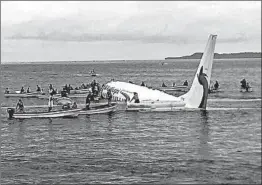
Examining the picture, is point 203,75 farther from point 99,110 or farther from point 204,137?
point 204,137

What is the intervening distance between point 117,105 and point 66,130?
57.6 ft

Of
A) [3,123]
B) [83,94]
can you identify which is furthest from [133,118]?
[83,94]

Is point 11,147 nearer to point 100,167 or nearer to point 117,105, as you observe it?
point 100,167

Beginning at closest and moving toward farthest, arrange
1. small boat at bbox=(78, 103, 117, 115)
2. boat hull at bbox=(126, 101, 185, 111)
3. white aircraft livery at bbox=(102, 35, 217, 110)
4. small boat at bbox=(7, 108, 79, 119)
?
white aircraft livery at bbox=(102, 35, 217, 110)
small boat at bbox=(7, 108, 79, 119)
small boat at bbox=(78, 103, 117, 115)
boat hull at bbox=(126, 101, 185, 111)

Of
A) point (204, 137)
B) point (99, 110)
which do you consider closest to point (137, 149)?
point (204, 137)

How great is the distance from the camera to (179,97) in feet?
186

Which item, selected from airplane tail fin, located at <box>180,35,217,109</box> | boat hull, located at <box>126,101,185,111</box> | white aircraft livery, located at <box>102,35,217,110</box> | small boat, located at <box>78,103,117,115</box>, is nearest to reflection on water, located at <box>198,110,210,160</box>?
airplane tail fin, located at <box>180,35,217,109</box>

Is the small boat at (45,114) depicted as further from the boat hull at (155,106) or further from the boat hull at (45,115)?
the boat hull at (155,106)

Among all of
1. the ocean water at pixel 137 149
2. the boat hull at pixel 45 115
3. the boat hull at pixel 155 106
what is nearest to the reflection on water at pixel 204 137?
the ocean water at pixel 137 149

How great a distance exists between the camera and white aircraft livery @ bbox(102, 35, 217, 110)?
4769cm

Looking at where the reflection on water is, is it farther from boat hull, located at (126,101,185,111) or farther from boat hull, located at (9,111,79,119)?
boat hull, located at (9,111,79,119)

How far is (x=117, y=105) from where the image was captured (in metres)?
57.1

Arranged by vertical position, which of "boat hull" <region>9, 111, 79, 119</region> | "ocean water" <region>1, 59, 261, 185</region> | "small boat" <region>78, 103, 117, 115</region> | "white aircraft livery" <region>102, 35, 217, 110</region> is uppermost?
"white aircraft livery" <region>102, 35, 217, 110</region>

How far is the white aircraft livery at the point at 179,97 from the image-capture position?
47.7 meters
